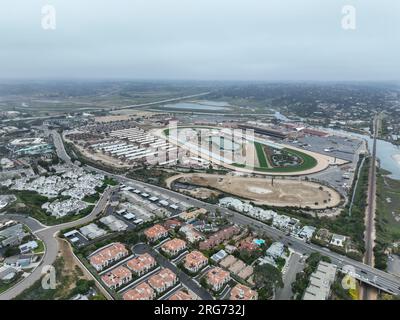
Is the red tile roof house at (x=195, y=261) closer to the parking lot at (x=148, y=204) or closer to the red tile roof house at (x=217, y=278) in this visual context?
the red tile roof house at (x=217, y=278)

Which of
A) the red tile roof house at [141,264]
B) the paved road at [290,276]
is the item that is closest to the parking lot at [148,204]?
the red tile roof house at [141,264]

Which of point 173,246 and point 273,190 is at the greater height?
point 273,190

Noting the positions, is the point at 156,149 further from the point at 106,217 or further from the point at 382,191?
the point at 382,191

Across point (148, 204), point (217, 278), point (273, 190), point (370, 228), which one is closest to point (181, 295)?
point (217, 278)

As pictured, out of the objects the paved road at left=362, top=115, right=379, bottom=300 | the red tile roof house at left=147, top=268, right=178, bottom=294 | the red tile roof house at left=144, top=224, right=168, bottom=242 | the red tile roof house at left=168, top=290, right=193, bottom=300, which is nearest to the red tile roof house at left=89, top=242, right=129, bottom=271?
the red tile roof house at left=144, top=224, right=168, bottom=242

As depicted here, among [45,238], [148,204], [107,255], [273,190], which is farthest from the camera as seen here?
[273,190]

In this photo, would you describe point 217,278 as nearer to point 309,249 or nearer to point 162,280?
point 162,280

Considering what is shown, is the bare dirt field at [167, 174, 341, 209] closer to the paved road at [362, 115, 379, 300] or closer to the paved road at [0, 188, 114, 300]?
the paved road at [362, 115, 379, 300]

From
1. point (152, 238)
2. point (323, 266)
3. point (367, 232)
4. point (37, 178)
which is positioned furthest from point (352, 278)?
point (37, 178)
